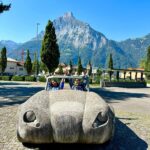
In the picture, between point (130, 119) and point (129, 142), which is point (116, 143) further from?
point (130, 119)

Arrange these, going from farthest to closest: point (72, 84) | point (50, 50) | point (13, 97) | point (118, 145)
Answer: point (50, 50)
point (13, 97)
point (72, 84)
point (118, 145)

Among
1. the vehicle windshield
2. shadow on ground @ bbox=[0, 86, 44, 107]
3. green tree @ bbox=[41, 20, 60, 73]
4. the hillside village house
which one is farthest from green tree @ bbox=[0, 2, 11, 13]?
the hillside village house

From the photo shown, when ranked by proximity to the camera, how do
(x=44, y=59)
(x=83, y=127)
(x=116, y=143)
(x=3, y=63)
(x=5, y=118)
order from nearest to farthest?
(x=83, y=127) → (x=116, y=143) → (x=5, y=118) → (x=44, y=59) → (x=3, y=63)

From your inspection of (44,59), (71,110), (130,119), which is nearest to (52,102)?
(71,110)

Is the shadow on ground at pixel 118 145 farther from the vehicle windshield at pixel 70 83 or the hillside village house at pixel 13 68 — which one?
the hillside village house at pixel 13 68

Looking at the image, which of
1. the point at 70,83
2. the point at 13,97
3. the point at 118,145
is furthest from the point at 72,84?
the point at 13,97

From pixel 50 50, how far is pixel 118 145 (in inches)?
1867

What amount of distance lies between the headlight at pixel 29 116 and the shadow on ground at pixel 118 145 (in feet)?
1.95

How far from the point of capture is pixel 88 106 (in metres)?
6.47

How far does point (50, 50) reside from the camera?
54.5 metres

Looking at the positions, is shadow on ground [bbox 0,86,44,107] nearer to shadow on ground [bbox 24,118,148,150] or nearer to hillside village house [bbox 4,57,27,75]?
shadow on ground [bbox 24,118,148,150]

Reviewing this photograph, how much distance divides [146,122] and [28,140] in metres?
6.27

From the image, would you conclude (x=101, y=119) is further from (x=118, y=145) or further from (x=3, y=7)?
(x=3, y=7)

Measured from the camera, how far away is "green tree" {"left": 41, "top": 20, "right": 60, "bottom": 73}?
54.1 m
